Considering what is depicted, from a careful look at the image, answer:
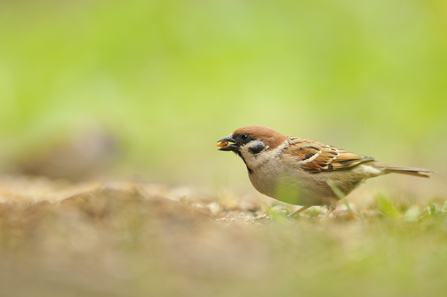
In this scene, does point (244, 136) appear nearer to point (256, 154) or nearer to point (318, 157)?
point (256, 154)

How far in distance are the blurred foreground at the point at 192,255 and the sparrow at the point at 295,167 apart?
1140 mm

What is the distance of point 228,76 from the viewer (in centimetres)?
1177

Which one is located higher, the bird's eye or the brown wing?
the bird's eye

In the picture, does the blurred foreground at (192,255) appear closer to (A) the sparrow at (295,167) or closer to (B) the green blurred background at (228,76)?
(A) the sparrow at (295,167)

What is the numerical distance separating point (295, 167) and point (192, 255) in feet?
7.05

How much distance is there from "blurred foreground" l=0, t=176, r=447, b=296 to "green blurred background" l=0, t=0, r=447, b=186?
21.1ft

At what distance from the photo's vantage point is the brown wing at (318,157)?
175 inches

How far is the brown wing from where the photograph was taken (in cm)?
446

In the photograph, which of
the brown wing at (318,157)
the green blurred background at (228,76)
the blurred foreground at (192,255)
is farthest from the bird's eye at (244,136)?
the green blurred background at (228,76)

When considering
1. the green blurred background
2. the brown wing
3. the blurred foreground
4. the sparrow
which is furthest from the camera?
the green blurred background

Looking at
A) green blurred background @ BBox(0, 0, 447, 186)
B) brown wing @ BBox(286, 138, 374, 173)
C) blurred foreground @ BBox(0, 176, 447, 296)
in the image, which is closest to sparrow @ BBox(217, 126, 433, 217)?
brown wing @ BBox(286, 138, 374, 173)

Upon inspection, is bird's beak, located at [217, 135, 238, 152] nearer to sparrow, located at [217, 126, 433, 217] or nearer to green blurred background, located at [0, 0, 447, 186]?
sparrow, located at [217, 126, 433, 217]

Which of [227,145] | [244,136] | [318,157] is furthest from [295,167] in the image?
[227,145]

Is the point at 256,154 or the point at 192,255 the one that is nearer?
the point at 192,255
